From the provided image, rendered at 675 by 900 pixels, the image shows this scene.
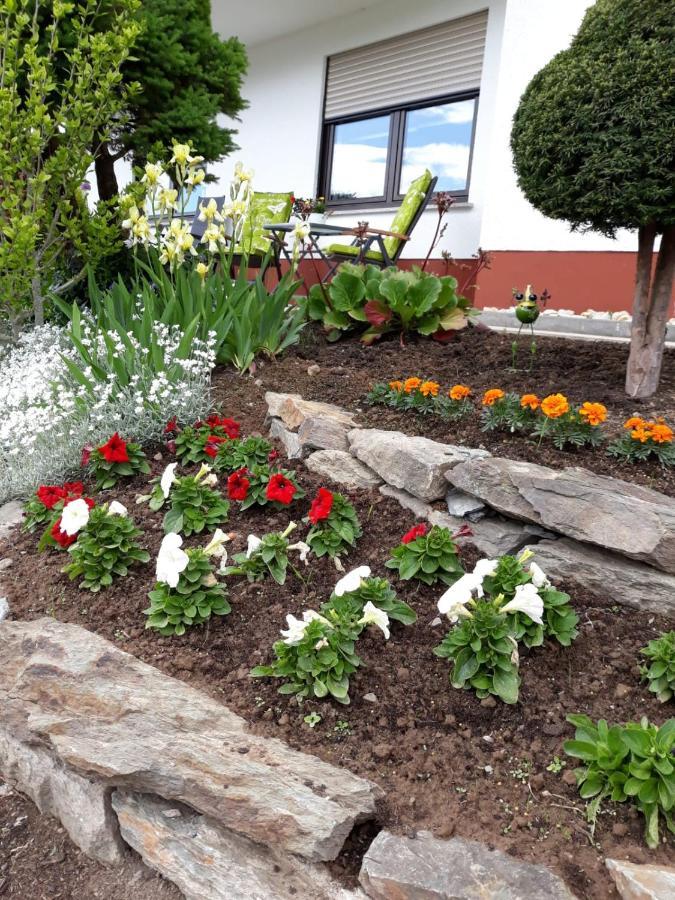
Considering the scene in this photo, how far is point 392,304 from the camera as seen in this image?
411 cm

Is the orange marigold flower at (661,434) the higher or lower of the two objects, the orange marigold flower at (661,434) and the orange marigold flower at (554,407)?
the lower

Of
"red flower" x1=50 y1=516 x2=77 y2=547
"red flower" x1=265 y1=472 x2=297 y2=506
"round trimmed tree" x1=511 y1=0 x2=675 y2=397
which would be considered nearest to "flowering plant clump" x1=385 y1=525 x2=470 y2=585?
"red flower" x1=265 y1=472 x2=297 y2=506

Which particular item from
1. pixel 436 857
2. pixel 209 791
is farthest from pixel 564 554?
pixel 209 791

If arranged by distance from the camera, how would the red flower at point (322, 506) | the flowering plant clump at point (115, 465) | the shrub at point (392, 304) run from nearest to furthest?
1. the red flower at point (322, 506)
2. the flowering plant clump at point (115, 465)
3. the shrub at point (392, 304)

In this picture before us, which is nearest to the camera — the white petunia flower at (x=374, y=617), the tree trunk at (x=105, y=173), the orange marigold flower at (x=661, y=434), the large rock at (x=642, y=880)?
the large rock at (x=642, y=880)

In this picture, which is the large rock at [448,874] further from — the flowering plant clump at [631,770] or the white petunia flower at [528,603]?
the white petunia flower at [528,603]

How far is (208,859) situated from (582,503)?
1473 mm

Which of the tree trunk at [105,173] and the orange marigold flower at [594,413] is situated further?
the tree trunk at [105,173]

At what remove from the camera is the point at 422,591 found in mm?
2295

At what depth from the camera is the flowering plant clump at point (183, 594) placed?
6.98 feet

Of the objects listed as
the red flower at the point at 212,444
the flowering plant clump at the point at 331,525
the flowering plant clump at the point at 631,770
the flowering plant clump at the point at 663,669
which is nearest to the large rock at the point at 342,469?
the flowering plant clump at the point at 331,525

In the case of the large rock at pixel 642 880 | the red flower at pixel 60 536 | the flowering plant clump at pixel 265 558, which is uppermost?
the flowering plant clump at pixel 265 558

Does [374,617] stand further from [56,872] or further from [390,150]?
[390,150]

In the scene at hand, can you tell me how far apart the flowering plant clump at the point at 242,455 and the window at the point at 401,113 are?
5.63 metres
